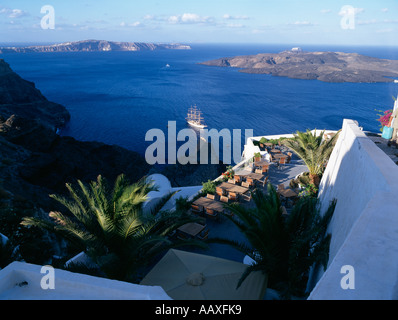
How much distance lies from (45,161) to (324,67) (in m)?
148

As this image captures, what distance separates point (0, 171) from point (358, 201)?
25.0 metres

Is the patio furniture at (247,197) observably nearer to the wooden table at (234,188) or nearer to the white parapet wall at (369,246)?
the wooden table at (234,188)

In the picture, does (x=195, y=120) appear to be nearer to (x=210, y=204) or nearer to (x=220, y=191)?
(x=220, y=191)

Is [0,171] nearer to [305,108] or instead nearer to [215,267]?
[215,267]

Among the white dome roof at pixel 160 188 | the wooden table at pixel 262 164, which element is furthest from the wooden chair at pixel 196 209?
the wooden table at pixel 262 164

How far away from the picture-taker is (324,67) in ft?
458

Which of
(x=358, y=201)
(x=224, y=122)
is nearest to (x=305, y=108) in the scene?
(x=224, y=122)

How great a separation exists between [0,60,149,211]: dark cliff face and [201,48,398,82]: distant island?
349 ft

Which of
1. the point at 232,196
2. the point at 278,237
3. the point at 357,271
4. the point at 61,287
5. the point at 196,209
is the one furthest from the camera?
the point at 232,196

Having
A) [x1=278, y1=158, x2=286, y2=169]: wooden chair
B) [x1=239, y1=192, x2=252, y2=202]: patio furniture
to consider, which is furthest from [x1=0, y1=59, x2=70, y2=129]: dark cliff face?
[x1=239, y1=192, x2=252, y2=202]: patio furniture

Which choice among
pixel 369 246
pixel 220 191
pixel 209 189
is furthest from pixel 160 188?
pixel 369 246
